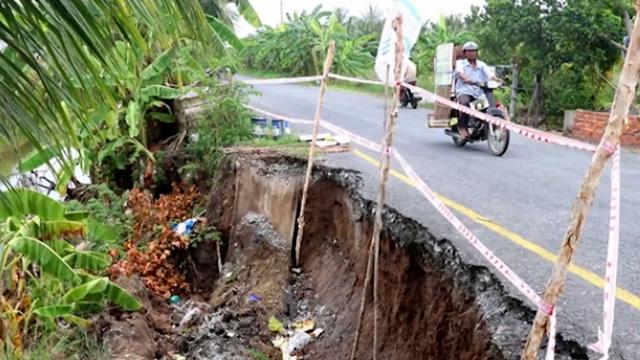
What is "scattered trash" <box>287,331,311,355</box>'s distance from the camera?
5602mm

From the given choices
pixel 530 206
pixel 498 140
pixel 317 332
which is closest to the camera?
pixel 317 332

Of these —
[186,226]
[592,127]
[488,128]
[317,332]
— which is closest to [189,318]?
[317,332]

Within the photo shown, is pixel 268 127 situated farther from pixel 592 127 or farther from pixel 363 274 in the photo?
pixel 592 127

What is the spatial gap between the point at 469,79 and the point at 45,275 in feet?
19.5

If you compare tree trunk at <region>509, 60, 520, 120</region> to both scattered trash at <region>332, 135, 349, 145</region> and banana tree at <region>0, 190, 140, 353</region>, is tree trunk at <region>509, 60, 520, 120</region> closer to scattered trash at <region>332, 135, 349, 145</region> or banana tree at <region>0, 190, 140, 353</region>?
scattered trash at <region>332, 135, 349, 145</region>

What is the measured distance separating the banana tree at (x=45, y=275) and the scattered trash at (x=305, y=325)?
1417 mm

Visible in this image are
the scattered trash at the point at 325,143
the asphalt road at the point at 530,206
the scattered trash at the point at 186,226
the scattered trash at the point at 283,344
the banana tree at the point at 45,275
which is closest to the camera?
the asphalt road at the point at 530,206

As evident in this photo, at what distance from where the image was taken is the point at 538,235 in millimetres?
4941

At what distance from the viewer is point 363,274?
18.2ft

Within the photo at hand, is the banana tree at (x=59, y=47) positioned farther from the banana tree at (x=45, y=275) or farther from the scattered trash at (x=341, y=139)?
the scattered trash at (x=341, y=139)

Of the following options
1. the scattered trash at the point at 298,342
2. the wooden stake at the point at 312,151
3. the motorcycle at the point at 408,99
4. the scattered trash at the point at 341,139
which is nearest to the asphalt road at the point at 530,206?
the scattered trash at the point at 341,139

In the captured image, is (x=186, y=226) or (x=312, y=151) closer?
(x=312, y=151)

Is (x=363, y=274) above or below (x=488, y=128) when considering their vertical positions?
below

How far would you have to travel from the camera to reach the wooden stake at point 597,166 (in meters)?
2.28
